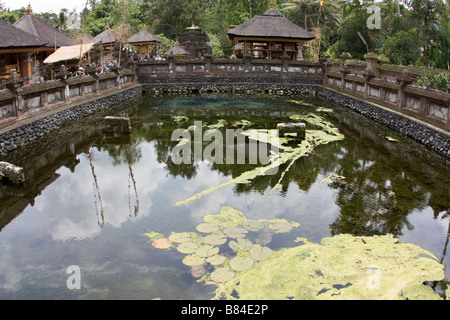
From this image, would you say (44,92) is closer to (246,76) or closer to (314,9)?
(246,76)

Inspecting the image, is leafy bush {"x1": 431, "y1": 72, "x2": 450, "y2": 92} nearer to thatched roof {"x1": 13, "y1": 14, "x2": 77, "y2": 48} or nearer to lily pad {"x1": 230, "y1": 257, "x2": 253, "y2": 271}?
lily pad {"x1": 230, "y1": 257, "x2": 253, "y2": 271}

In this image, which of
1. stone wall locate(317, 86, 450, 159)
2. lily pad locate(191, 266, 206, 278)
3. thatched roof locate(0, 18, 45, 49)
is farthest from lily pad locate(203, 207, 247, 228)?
thatched roof locate(0, 18, 45, 49)

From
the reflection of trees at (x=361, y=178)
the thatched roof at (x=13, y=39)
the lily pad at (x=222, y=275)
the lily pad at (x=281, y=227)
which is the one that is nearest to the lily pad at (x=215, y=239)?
the lily pad at (x=222, y=275)

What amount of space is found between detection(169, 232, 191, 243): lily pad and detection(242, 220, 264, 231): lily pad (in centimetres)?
117

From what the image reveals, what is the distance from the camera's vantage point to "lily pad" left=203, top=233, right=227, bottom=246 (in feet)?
22.9

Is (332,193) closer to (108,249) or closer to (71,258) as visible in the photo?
(108,249)

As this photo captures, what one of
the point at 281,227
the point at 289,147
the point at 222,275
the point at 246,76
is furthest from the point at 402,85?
the point at 246,76

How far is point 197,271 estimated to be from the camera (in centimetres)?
615

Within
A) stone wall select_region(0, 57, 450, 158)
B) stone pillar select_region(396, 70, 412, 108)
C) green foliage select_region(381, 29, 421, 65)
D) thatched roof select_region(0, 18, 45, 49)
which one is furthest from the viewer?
green foliage select_region(381, 29, 421, 65)

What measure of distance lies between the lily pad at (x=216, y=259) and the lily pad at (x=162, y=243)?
2.83 feet

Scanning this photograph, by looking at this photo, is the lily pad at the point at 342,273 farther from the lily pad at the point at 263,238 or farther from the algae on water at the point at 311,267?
the lily pad at the point at 263,238

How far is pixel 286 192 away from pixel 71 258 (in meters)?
5.12

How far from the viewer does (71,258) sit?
660 centimetres

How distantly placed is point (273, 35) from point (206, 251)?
83.7 ft
